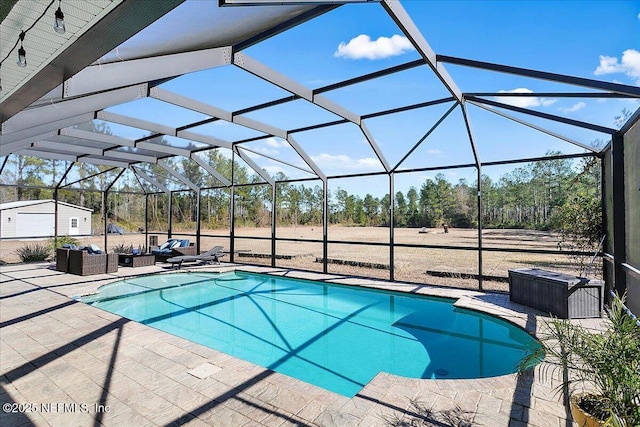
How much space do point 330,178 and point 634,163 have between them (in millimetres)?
6874

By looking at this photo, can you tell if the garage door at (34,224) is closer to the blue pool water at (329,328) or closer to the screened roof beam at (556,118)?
the blue pool water at (329,328)

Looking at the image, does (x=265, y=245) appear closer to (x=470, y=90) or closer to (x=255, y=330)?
(x=255, y=330)

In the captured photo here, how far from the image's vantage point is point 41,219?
19406 mm

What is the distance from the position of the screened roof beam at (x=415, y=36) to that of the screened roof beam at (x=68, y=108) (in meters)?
3.88

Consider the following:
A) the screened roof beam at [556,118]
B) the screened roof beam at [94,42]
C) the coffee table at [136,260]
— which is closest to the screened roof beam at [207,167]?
the coffee table at [136,260]

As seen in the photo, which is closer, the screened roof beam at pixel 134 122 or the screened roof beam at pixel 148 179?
the screened roof beam at pixel 134 122

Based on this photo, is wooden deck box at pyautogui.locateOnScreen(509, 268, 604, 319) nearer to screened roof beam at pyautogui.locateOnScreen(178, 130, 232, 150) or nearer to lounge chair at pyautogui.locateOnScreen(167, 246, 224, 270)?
screened roof beam at pyautogui.locateOnScreen(178, 130, 232, 150)

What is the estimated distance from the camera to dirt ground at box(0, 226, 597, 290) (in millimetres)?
12742

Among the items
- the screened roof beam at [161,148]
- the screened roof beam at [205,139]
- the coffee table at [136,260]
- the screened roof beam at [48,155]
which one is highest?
the screened roof beam at [205,139]

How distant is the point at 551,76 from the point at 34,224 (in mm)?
24630

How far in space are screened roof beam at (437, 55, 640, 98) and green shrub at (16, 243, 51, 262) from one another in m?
14.8

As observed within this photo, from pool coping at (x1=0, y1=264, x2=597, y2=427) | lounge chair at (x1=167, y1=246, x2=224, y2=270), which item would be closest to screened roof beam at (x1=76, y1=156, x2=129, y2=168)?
lounge chair at (x1=167, y1=246, x2=224, y2=270)

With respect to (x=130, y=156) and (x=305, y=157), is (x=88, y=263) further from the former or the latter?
(x=305, y=157)

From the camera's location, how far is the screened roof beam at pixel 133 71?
3389mm
